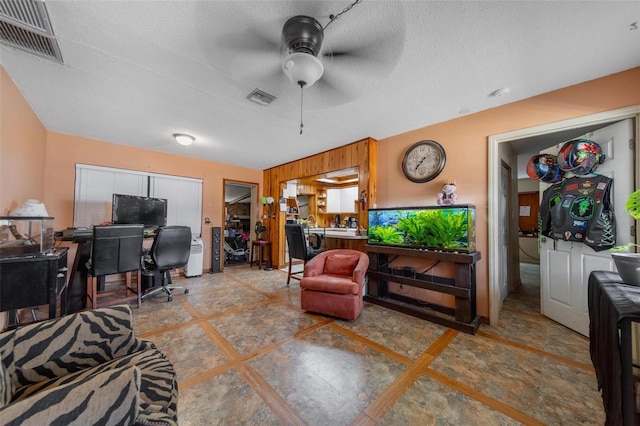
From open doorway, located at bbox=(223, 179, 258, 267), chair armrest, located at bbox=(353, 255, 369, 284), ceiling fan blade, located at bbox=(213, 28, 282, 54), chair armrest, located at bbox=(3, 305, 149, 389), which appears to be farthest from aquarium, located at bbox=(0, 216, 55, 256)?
open doorway, located at bbox=(223, 179, 258, 267)

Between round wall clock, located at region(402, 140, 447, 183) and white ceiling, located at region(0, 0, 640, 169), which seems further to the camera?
round wall clock, located at region(402, 140, 447, 183)

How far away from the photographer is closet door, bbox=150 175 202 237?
4342 mm

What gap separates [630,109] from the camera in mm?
1915

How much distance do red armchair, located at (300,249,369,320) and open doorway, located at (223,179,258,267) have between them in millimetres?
3236

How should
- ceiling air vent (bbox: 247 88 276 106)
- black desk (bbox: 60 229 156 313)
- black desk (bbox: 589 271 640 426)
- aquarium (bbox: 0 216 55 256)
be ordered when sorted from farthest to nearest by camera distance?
black desk (bbox: 60 229 156 313), ceiling air vent (bbox: 247 88 276 106), aquarium (bbox: 0 216 55 256), black desk (bbox: 589 271 640 426)

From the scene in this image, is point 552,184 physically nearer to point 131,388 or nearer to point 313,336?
point 313,336

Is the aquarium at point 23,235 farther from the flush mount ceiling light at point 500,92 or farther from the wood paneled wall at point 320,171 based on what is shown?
the flush mount ceiling light at point 500,92

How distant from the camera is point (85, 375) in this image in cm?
100

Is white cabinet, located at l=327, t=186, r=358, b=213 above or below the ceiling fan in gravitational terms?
below

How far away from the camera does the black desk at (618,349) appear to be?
95cm

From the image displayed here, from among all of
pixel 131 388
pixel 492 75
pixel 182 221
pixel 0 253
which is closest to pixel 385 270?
pixel 492 75

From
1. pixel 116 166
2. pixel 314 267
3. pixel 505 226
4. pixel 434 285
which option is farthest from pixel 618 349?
pixel 116 166

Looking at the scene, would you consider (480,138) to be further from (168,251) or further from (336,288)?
(168,251)

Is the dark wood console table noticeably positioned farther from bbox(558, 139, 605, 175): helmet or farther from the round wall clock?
bbox(558, 139, 605, 175): helmet
